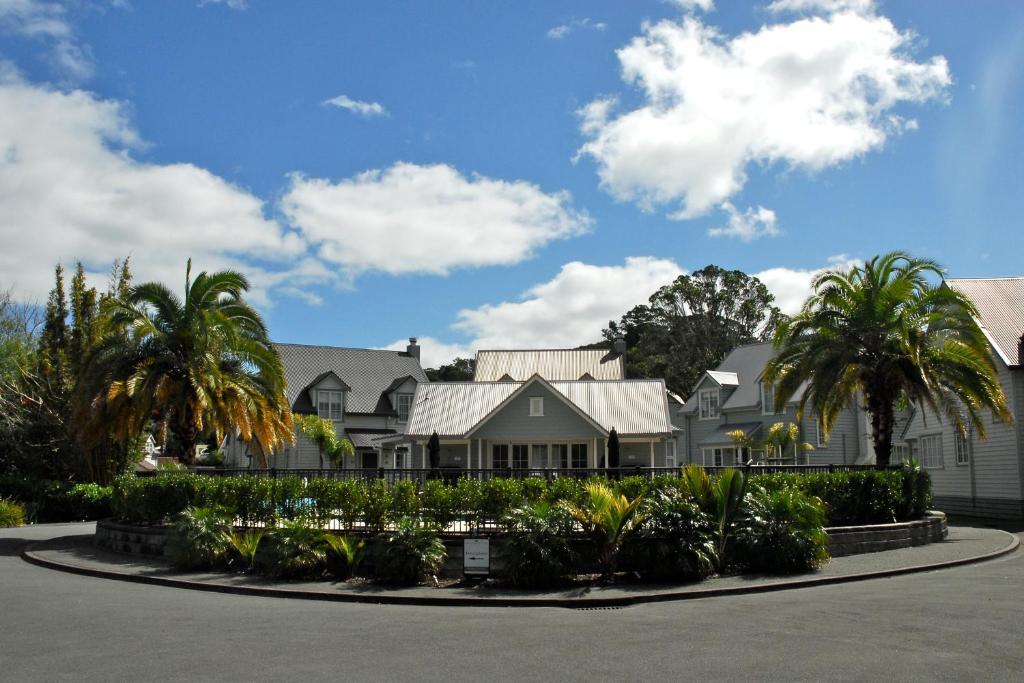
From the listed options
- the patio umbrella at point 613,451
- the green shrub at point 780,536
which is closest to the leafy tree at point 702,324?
the patio umbrella at point 613,451

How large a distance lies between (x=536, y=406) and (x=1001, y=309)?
17.2 m

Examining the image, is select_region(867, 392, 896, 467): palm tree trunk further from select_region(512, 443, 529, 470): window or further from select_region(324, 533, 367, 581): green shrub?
select_region(512, 443, 529, 470): window

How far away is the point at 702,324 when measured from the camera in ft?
234

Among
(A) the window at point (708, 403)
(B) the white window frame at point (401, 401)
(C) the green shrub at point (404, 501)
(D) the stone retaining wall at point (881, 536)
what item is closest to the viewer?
(C) the green shrub at point (404, 501)

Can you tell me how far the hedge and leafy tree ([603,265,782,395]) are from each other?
51.3 metres

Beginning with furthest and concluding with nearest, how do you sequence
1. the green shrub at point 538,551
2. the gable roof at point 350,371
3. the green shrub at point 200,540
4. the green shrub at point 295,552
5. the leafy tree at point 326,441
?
the gable roof at point 350,371, the leafy tree at point 326,441, the green shrub at point 200,540, the green shrub at point 295,552, the green shrub at point 538,551

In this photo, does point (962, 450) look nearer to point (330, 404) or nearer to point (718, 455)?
point (718, 455)

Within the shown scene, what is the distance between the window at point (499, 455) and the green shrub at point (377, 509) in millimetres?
20480

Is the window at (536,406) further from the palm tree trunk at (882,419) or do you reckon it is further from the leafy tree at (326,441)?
the palm tree trunk at (882,419)

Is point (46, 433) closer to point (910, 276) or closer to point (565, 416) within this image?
point (565, 416)

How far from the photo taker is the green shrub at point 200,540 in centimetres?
1518

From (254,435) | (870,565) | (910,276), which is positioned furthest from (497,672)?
(910,276)

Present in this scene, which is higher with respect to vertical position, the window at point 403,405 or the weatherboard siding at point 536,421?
the window at point 403,405

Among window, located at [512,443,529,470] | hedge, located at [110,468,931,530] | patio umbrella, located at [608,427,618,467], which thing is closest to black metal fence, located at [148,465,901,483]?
hedge, located at [110,468,931,530]
